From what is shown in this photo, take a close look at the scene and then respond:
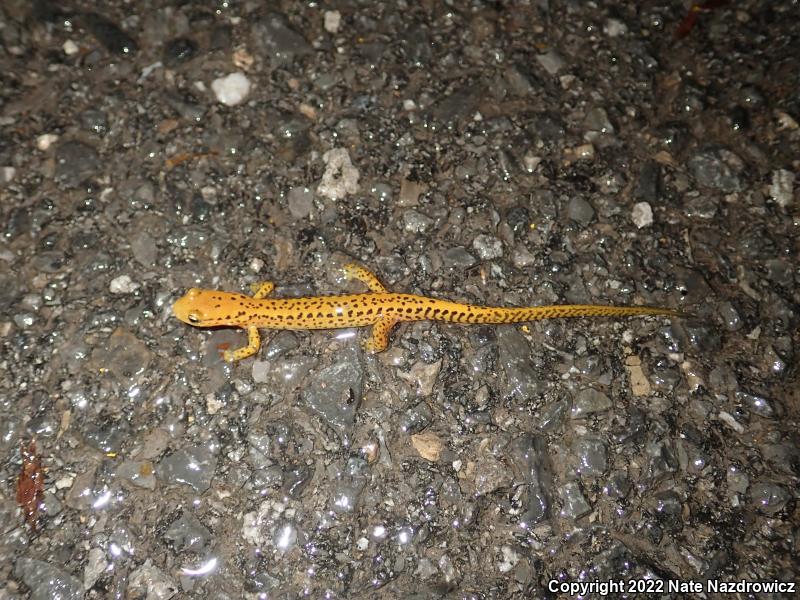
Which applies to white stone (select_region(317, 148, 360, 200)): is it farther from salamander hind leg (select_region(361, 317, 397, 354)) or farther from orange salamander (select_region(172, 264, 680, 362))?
salamander hind leg (select_region(361, 317, 397, 354))

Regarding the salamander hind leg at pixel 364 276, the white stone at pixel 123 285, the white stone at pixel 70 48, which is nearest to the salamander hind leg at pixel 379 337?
the salamander hind leg at pixel 364 276

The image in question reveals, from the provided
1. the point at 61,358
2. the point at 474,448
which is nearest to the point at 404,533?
the point at 474,448

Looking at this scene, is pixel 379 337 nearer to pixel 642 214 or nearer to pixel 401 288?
pixel 401 288

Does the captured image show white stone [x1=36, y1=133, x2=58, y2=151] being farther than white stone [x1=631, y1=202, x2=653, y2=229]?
Yes

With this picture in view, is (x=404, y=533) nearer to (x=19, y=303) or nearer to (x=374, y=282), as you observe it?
(x=374, y=282)

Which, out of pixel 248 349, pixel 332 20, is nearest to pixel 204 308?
pixel 248 349

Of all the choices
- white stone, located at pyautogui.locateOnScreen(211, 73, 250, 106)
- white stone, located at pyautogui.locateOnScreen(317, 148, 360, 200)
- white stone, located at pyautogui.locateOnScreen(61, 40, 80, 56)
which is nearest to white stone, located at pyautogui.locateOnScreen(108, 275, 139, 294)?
white stone, located at pyautogui.locateOnScreen(317, 148, 360, 200)
